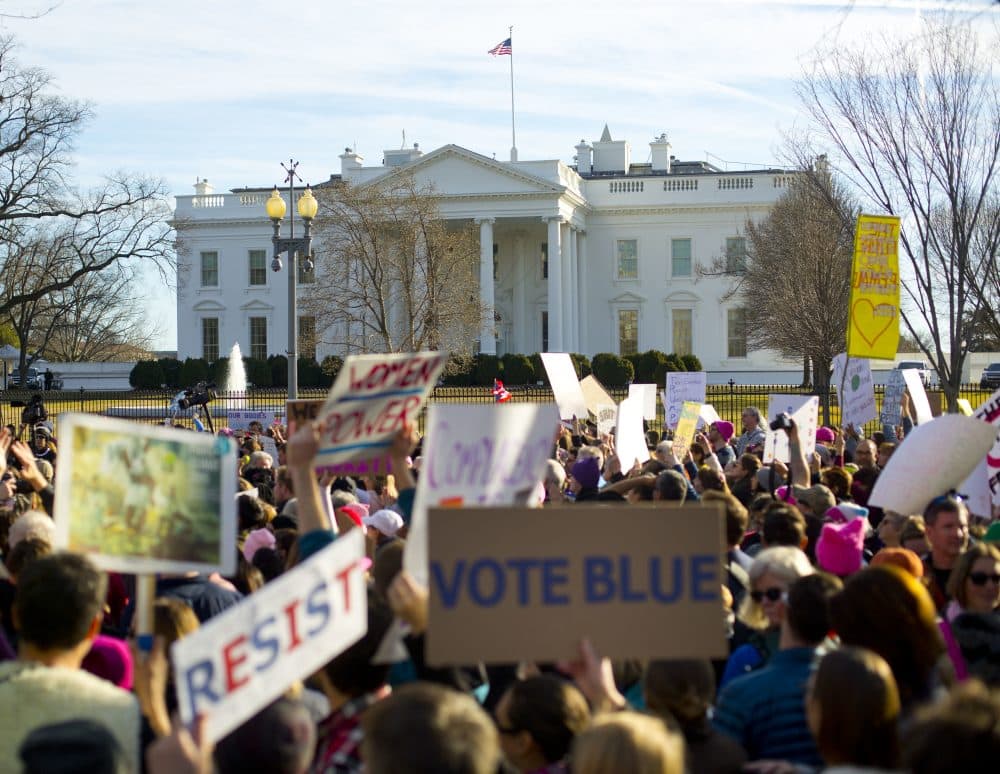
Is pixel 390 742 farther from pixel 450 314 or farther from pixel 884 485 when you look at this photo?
Result: pixel 450 314

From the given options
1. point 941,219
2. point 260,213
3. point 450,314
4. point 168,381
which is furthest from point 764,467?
point 260,213

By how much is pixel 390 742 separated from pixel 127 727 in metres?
1.07

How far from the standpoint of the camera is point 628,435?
35.5 feet

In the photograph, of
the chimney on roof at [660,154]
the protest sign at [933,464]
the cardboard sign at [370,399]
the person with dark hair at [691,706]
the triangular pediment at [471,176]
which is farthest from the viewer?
the chimney on roof at [660,154]

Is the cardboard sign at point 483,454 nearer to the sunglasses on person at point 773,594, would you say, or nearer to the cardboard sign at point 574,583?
the cardboard sign at point 574,583

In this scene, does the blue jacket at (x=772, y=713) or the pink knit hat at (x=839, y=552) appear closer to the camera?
the blue jacket at (x=772, y=713)

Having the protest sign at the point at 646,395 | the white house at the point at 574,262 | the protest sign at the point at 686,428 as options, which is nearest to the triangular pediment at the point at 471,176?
the white house at the point at 574,262

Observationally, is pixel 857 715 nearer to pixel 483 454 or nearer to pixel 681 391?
pixel 483 454

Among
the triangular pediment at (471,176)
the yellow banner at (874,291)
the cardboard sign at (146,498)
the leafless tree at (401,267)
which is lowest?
the cardboard sign at (146,498)

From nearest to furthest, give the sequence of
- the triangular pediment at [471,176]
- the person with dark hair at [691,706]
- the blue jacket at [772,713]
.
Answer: the person with dark hair at [691,706] < the blue jacket at [772,713] < the triangular pediment at [471,176]

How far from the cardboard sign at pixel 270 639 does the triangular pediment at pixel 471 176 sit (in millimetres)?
60223

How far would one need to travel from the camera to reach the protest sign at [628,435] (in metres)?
10.5

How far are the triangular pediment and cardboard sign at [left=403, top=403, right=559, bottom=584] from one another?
59299mm

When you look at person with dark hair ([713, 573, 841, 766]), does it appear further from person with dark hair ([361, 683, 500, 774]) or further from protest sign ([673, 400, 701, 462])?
protest sign ([673, 400, 701, 462])
